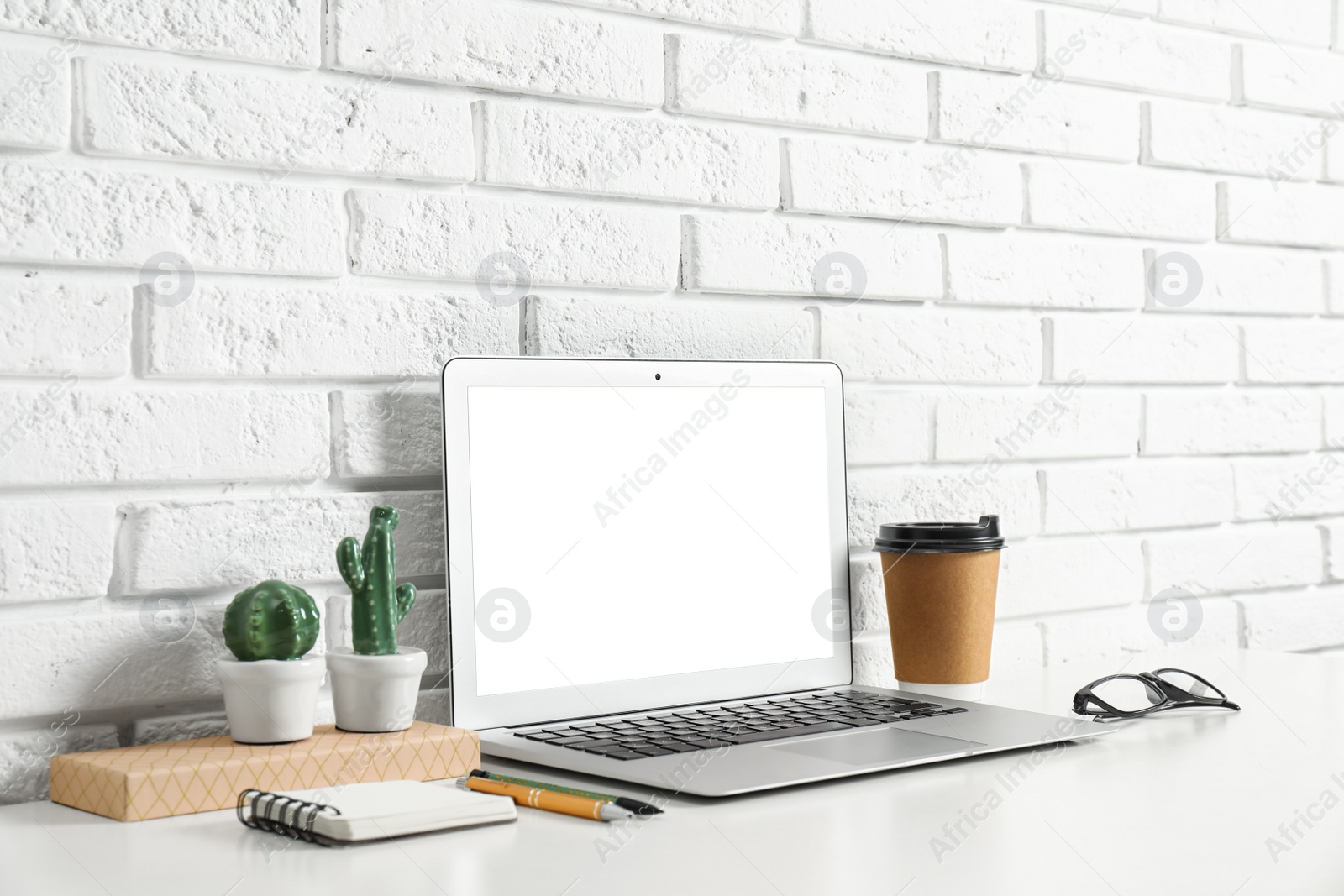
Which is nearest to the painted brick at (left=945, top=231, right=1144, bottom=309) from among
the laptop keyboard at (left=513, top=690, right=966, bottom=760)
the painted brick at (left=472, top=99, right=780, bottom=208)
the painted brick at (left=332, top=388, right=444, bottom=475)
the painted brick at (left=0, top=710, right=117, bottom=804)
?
the painted brick at (left=472, top=99, right=780, bottom=208)

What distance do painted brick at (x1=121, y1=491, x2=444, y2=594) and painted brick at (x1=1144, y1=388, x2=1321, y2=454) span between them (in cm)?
86

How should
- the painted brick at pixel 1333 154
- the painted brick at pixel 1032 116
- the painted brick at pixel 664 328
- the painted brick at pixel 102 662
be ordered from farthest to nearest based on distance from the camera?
the painted brick at pixel 1333 154 < the painted brick at pixel 1032 116 < the painted brick at pixel 664 328 < the painted brick at pixel 102 662

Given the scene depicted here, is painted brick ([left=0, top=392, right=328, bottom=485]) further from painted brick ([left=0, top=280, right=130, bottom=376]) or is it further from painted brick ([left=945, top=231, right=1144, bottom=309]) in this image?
painted brick ([left=945, top=231, right=1144, bottom=309])

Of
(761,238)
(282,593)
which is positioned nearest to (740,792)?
(282,593)

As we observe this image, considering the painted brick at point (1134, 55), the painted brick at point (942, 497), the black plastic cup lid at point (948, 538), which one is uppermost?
the painted brick at point (1134, 55)

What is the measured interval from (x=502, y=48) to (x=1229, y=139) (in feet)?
3.10

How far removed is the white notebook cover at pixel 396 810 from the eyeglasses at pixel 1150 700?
53 cm

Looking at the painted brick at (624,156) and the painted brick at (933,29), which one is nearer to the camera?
the painted brick at (624,156)

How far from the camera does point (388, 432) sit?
1.03 meters

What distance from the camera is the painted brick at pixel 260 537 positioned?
924 millimetres

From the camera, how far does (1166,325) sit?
5.02ft

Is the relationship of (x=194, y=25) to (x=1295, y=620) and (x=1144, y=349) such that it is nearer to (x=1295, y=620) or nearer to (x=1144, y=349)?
(x=1144, y=349)

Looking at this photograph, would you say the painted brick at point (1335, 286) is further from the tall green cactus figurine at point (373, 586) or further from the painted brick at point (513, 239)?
the tall green cactus figurine at point (373, 586)

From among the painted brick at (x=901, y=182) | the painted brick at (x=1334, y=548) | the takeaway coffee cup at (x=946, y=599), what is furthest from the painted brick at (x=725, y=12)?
the painted brick at (x=1334, y=548)
